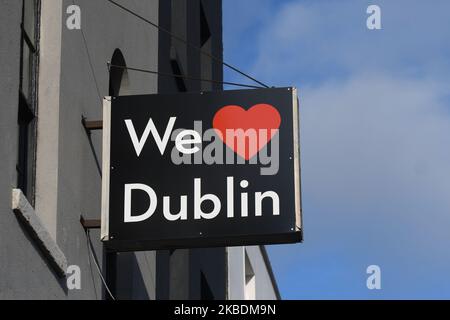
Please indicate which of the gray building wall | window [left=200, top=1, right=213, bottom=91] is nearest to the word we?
the gray building wall

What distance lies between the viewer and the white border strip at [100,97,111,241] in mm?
10992

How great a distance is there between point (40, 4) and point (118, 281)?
383 centimetres

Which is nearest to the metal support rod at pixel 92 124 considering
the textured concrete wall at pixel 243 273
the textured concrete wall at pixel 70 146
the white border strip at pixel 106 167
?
the textured concrete wall at pixel 70 146

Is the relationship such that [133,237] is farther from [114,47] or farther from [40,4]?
[114,47]

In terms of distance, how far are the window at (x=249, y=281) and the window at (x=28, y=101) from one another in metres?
21.0

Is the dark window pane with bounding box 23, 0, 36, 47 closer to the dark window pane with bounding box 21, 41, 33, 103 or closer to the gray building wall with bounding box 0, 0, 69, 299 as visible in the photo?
the dark window pane with bounding box 21, 41, 33, 103

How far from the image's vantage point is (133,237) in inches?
429

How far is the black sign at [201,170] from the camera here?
35.9 ft

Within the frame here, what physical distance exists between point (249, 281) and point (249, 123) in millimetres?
21997

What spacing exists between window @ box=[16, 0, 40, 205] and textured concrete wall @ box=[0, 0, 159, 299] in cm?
13

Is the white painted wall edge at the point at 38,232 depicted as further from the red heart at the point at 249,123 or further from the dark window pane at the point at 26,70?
the red heart at the point at 249,123

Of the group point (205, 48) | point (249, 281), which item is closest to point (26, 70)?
point (205, 48)

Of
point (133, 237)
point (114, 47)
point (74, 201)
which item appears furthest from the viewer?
point (114, 47)
